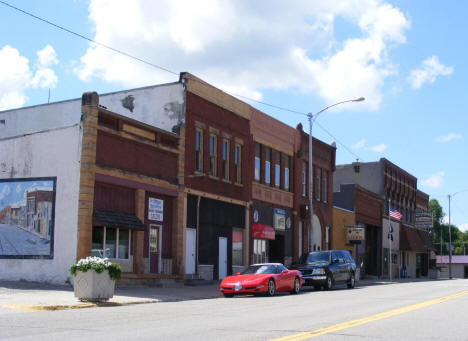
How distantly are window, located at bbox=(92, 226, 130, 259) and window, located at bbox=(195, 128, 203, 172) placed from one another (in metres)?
6.33

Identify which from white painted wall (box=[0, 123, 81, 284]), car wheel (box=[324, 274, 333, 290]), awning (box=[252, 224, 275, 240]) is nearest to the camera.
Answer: white painted wall (box=[0, 123, 81, 284])

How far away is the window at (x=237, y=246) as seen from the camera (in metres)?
35.4

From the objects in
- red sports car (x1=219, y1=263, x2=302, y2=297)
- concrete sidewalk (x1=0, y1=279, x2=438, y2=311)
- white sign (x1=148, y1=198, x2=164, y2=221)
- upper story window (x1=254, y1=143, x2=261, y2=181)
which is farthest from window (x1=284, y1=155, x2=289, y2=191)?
red sports car (x1=219, y1=263, x2=302, y2=297)

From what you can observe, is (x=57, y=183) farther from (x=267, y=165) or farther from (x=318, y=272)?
(x=267, y=165)

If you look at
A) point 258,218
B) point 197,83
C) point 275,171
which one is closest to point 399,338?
point 197,83

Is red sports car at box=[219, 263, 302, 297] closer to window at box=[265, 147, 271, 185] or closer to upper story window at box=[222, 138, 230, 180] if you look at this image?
upper story window at box=[222, 138, 230, 180]

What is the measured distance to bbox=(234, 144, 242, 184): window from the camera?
117 feet

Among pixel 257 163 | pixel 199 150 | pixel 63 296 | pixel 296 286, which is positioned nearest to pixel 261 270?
pixel 296 286

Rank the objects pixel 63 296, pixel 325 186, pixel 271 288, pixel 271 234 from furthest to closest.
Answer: pixel 325 186
pixel 271 234
pixel 271 288
pixel 63 296

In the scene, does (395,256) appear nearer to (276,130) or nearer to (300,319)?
(276,130)

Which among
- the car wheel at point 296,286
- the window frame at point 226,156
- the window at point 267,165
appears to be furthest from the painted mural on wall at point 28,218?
the window at point 267,165

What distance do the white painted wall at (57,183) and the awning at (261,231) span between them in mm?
14690

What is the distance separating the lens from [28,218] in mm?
25125

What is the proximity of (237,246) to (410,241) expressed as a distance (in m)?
37.4
